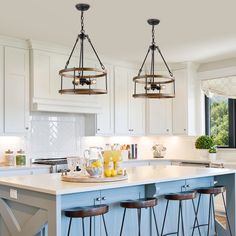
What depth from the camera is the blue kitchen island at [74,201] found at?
10.4ft

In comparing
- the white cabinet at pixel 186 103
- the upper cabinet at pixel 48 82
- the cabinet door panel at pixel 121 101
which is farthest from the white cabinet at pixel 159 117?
the upper cabinet at pixel 48 82

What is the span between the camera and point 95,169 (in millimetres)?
3643

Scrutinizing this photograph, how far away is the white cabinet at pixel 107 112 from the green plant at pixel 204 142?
154 cm

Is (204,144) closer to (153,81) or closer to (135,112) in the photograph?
(135,112)

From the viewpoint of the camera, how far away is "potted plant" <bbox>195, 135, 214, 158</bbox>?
6871 mm

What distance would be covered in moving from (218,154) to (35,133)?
3.30m

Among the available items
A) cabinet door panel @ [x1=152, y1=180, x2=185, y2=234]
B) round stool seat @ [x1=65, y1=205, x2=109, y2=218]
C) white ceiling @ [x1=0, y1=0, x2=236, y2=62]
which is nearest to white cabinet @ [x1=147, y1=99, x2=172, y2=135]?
white ceiling @ [x1=0, y1=0, x2=236, y2=62]

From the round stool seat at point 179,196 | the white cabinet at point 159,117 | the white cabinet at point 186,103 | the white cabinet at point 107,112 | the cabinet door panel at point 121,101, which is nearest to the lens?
the round stool seat at point 179,196

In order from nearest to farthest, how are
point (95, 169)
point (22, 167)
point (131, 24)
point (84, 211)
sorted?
point (84, 211)
point (95, 169)
point (131, 24)
point (22, 167)

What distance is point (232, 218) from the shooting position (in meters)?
4.73

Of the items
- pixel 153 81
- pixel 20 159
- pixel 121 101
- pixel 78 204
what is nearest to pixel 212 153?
pixel 121 101

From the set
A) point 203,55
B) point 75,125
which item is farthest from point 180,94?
point 75,125

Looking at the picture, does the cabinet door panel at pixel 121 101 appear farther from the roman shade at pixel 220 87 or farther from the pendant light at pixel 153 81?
the pendant light at pixel 153 81

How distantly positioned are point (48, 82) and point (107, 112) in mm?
1384
